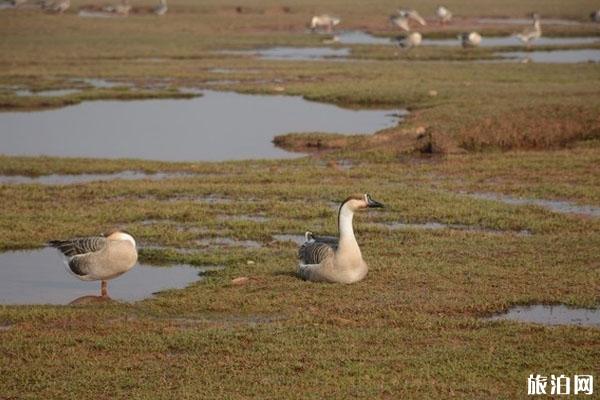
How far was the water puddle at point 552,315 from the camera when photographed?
12.7 meters

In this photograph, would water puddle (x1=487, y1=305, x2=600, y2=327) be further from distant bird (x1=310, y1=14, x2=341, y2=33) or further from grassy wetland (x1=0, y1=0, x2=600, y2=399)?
distant bird (x1=310, y1=14, x2=341, y2=33)

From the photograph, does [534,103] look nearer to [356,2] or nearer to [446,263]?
[446,263]

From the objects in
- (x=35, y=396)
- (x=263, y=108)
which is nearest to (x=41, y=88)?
(x=263, y=108)

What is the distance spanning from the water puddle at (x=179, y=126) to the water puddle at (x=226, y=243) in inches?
362

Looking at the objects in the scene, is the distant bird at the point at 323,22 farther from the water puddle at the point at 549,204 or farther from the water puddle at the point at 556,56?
the water puddle at the point at 549,204

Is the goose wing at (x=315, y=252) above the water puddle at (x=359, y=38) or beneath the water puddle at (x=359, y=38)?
above

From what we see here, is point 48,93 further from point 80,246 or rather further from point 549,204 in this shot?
point 80,246

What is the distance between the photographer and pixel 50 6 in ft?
234

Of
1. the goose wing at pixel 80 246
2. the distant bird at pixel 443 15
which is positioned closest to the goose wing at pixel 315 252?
the goose wing at pixel 80 246

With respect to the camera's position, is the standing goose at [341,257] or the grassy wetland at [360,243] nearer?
the grassy wetland at [360,243]

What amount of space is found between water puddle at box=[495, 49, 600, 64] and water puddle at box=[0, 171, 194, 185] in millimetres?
26170

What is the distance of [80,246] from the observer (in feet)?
46.8

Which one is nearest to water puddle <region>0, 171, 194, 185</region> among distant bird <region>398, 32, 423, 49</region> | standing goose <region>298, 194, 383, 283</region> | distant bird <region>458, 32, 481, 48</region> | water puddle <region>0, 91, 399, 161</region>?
water puddle <region>0, 91, 399, 161</region>

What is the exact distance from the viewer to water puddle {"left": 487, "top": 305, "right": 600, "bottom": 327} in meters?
12.7
